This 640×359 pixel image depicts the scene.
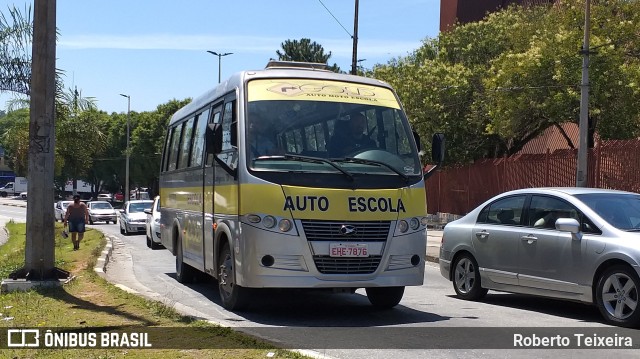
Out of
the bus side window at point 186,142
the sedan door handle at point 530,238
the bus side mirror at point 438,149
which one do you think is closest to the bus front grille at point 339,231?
the bus side mirror at point 438,149

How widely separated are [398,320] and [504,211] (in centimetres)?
243

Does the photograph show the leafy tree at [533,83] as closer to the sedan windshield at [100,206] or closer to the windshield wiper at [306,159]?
the windshield wiper at [306,159]

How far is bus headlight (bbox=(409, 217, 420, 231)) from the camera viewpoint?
31.3 feet

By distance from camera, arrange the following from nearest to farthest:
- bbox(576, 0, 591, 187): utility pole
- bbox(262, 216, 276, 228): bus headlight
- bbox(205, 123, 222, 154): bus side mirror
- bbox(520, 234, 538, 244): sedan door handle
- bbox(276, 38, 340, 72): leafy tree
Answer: bbox(262, 216, 276, 228): bus headlight
bbox(205, 123, 222, 154): bus side mirror
bbox(520, 234, 538, 244): sedan door handle
bbox(576, 0, 591, 187): utility pole
bbox(276, 38, 340, 72): leafy tree

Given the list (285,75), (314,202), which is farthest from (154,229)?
(314,202)

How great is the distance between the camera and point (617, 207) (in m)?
9.58

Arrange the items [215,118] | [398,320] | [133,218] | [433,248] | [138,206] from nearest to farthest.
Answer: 1. [398,320]
2. [215,118]
3. [433,248]
4. [133,218]
5. [138,206]

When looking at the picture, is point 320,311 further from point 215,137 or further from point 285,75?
point 285,75

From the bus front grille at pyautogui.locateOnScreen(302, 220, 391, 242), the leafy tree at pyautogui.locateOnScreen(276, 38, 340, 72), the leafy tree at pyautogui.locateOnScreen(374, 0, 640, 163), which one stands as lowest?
the bus front grille at pyautogui.locateOnScreen(302, 220, 391, 242)

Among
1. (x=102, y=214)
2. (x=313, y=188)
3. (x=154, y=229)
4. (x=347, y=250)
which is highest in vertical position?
(x=313, y=188)

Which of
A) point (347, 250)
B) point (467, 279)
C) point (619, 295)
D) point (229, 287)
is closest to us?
point (619, 295)

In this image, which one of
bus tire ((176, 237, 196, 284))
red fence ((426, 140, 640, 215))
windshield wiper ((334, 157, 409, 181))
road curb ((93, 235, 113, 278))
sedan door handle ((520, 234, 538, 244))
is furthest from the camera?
red fence ((426, 140, 640, 215))

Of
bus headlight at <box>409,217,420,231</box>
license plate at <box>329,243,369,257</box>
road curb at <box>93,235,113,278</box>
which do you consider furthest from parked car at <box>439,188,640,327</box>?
road curb at <box>93,235,113,278</box>

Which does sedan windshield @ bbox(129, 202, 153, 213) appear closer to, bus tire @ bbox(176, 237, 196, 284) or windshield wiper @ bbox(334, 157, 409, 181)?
bus tire @ bbox(176, 237, 196, 284)
